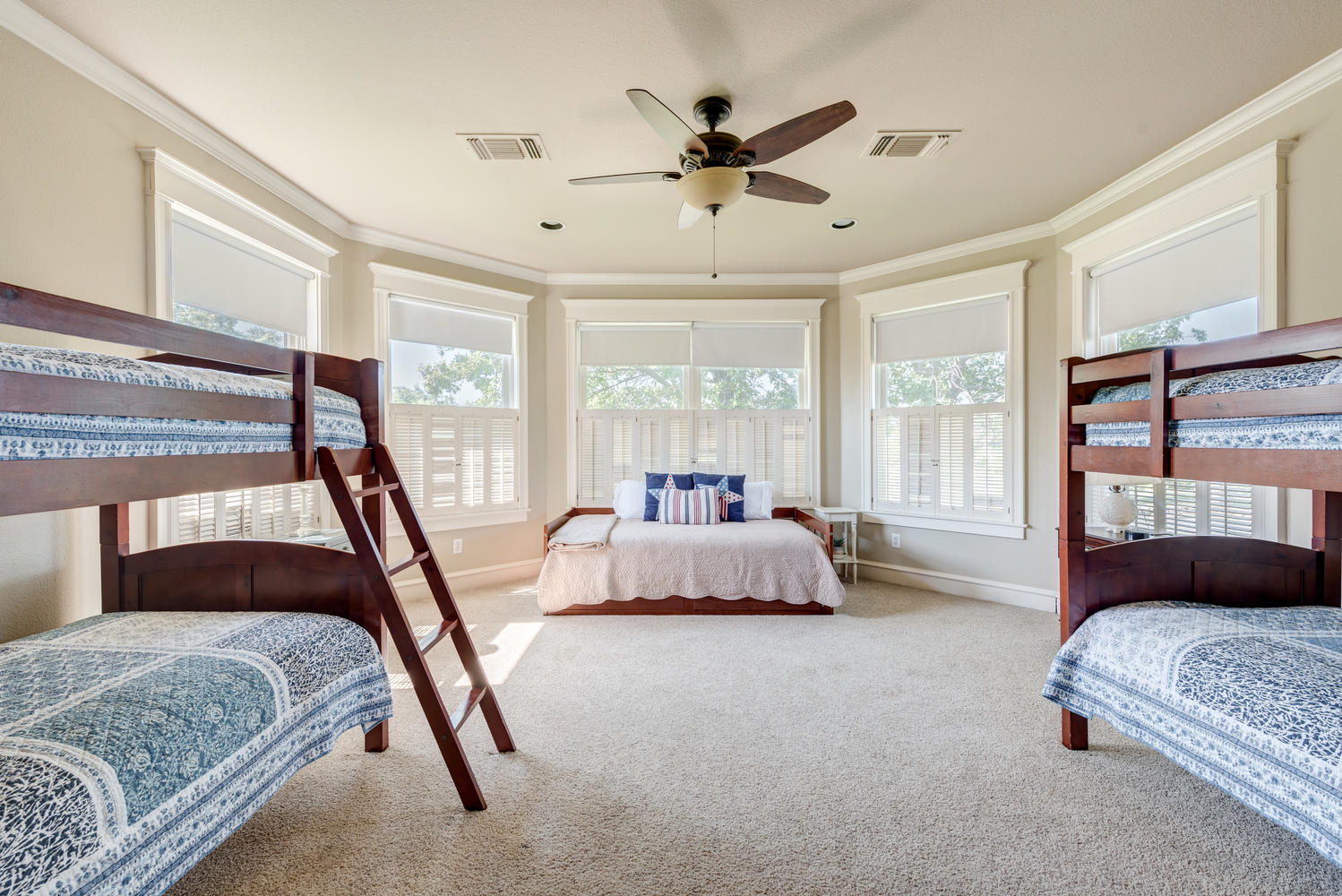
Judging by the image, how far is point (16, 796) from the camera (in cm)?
83

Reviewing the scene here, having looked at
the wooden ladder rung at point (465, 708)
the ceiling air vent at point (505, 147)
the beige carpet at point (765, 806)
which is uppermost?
the ceiling air vent at point (505, 147)

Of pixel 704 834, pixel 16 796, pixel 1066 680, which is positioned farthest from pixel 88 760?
pixel 1066 680

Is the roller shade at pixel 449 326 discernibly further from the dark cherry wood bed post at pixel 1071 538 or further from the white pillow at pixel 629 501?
the dark cherry wood bed post at pixel 1071 538

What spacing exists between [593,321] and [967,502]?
3.28m

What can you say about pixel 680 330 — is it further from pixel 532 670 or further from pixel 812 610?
pixel 532 670

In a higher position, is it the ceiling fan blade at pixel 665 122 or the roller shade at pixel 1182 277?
the ceiling fan blade at pixel 665 122

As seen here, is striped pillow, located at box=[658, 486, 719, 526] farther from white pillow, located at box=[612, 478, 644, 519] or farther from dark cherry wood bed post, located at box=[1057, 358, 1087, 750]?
dark cherry wood bed post, located at box=[1057, 358, 1087, 750]

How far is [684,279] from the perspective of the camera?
4.60m

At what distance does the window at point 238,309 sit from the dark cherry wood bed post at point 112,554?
0.62 metres

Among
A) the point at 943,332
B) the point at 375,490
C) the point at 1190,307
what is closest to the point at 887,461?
the point at 943,332

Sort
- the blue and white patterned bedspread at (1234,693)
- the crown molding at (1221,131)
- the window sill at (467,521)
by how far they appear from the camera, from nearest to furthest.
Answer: the blue and white patterned bedspread at (1234,693) < the crown molding at (1221,131) < the window sill at (467,521)

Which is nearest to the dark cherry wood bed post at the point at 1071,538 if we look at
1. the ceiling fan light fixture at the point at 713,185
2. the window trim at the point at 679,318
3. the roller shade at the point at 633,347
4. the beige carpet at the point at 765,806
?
the beige carpet at the point at 765,806

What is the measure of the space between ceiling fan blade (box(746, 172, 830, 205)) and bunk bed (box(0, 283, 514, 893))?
5.80 feet

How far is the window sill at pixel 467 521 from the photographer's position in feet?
12.5
